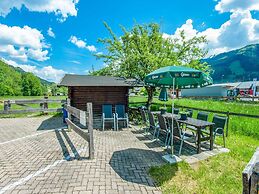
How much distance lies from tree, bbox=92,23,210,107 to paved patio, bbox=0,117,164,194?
18.5 ft

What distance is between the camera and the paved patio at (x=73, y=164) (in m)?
3.49

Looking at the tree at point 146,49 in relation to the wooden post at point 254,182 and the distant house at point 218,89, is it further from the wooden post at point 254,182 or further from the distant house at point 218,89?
the distant house at point 218,89

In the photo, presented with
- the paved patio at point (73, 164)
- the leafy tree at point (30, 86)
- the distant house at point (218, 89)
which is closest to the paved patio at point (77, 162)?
the paved patio at point (73, 164)

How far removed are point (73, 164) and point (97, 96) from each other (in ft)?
21.2

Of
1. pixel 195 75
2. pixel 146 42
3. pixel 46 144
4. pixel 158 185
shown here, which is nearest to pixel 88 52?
pixel 146 42

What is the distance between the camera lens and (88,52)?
14750mm

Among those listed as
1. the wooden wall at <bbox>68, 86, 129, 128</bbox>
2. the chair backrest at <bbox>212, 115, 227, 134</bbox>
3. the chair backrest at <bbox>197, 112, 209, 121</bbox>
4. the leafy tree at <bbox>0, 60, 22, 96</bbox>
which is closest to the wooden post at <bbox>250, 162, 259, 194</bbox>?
the chair backrest at <bbox>212, 115, 227, 134</bbox>

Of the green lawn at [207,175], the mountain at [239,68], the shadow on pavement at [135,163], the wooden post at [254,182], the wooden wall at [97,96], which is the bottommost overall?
the green lawn at [207,175]

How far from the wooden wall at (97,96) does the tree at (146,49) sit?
1.82 meters

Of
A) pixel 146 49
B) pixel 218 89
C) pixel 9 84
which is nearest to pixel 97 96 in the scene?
pixel 146 49

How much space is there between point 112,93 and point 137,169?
687 cm

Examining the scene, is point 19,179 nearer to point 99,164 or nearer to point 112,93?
point 99,164

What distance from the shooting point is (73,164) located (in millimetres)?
4441

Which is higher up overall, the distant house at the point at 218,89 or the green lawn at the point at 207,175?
the distant house at the point at 218,89
